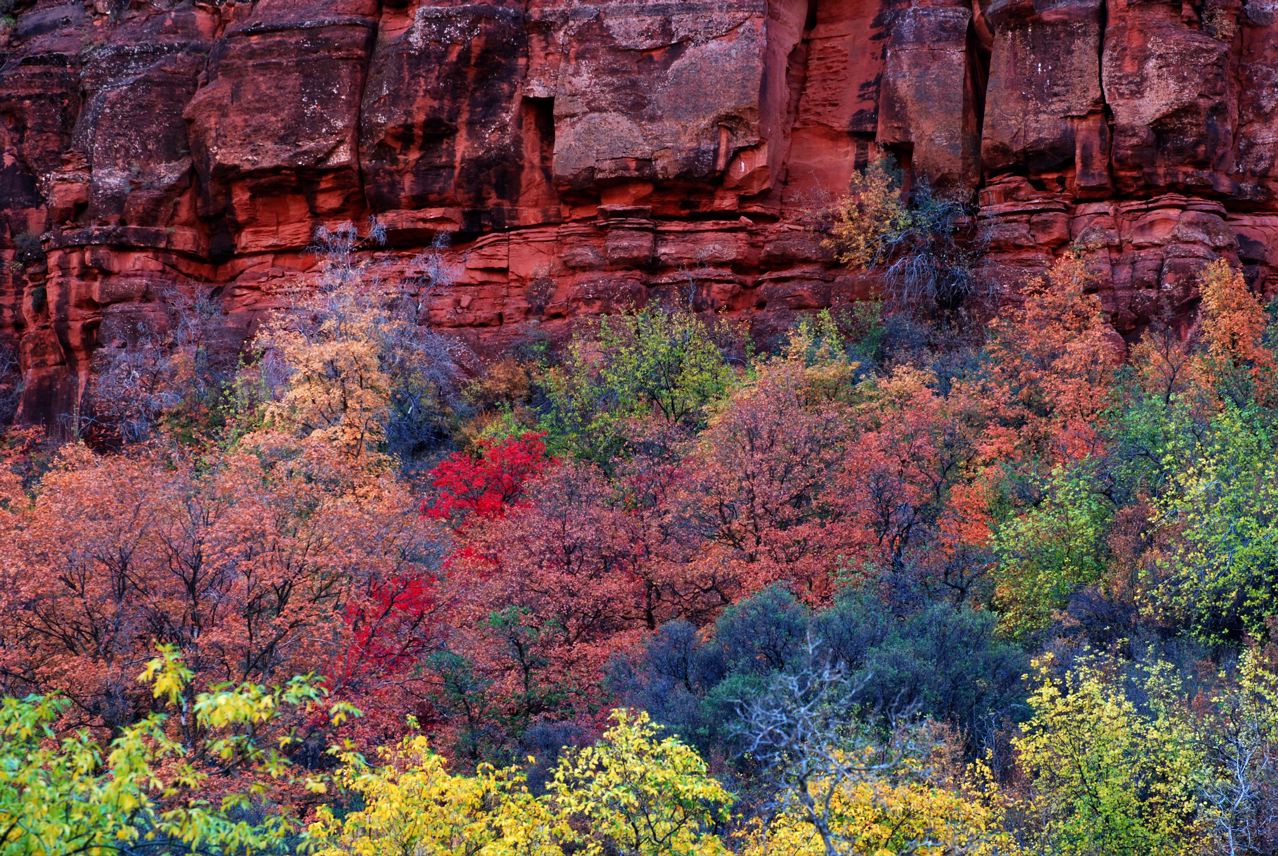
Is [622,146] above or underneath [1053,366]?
above

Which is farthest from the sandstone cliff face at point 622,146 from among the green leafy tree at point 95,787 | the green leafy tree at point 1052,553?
the green leafy tree at point 95,787

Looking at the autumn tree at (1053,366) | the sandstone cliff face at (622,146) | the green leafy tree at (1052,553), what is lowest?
the green leafy tree at (1052,553)

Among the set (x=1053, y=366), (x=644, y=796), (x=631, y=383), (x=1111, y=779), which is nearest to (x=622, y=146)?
(x=631, y=383)

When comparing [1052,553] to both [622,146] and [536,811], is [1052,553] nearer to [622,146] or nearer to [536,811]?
[536,811]

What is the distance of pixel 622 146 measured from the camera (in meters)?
39.2

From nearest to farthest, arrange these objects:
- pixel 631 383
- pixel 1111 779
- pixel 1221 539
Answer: pixel 1111 779 < pixel 1221 539 < pixel 631 383

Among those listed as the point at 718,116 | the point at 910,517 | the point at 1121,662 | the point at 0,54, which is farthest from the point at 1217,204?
the point at 0,54

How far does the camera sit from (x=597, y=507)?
26.9 metres

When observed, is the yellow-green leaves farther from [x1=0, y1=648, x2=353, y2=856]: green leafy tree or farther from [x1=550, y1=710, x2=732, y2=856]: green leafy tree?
[x1=0, y1=648, x2=353, y2=856]: green leafy tree

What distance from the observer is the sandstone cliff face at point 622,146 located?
121ft

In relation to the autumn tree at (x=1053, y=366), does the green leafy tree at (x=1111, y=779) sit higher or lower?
lower

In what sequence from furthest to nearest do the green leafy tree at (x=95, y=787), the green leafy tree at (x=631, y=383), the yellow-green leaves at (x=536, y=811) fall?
the green leafy tree at (x=631, y=383) < the yellow-green leaves at (x=536, y=811) < the green leafy tree at (x=95, y=787)

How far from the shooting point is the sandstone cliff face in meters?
36.8

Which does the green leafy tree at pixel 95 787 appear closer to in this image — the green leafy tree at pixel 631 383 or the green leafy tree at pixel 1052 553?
the green leafy tree at pixel 1052 553
